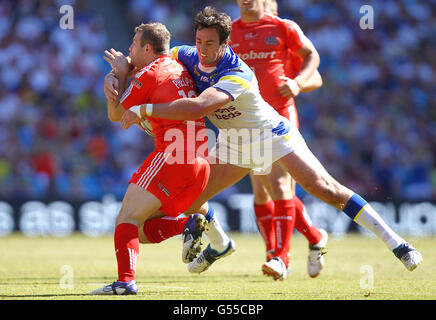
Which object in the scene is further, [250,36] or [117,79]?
[250,36]

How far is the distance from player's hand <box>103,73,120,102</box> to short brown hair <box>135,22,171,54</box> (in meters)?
0.43

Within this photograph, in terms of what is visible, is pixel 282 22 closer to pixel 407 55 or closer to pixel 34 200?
pixel 34 200

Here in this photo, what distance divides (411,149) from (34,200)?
7954 millimetres

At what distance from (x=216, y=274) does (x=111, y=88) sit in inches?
113

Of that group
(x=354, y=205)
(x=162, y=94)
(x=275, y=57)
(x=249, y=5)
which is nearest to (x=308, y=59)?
(x=275, y=57)

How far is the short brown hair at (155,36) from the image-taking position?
6094 millimetres

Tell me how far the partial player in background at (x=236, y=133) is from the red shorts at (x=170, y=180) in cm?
47

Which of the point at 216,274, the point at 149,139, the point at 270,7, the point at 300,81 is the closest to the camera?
the point at 300,81

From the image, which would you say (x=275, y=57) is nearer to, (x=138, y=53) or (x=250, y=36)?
(x=250, y=36)

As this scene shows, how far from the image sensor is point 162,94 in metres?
5.92

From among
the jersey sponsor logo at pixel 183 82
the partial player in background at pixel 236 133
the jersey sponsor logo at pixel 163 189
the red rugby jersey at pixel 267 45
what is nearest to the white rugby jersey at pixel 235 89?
the partial player in background at pixel 236 133

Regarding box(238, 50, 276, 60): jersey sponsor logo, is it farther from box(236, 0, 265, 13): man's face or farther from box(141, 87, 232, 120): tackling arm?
box(141, 87, 232, 120): tackling arm

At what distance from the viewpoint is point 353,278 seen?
7293 millimetres
